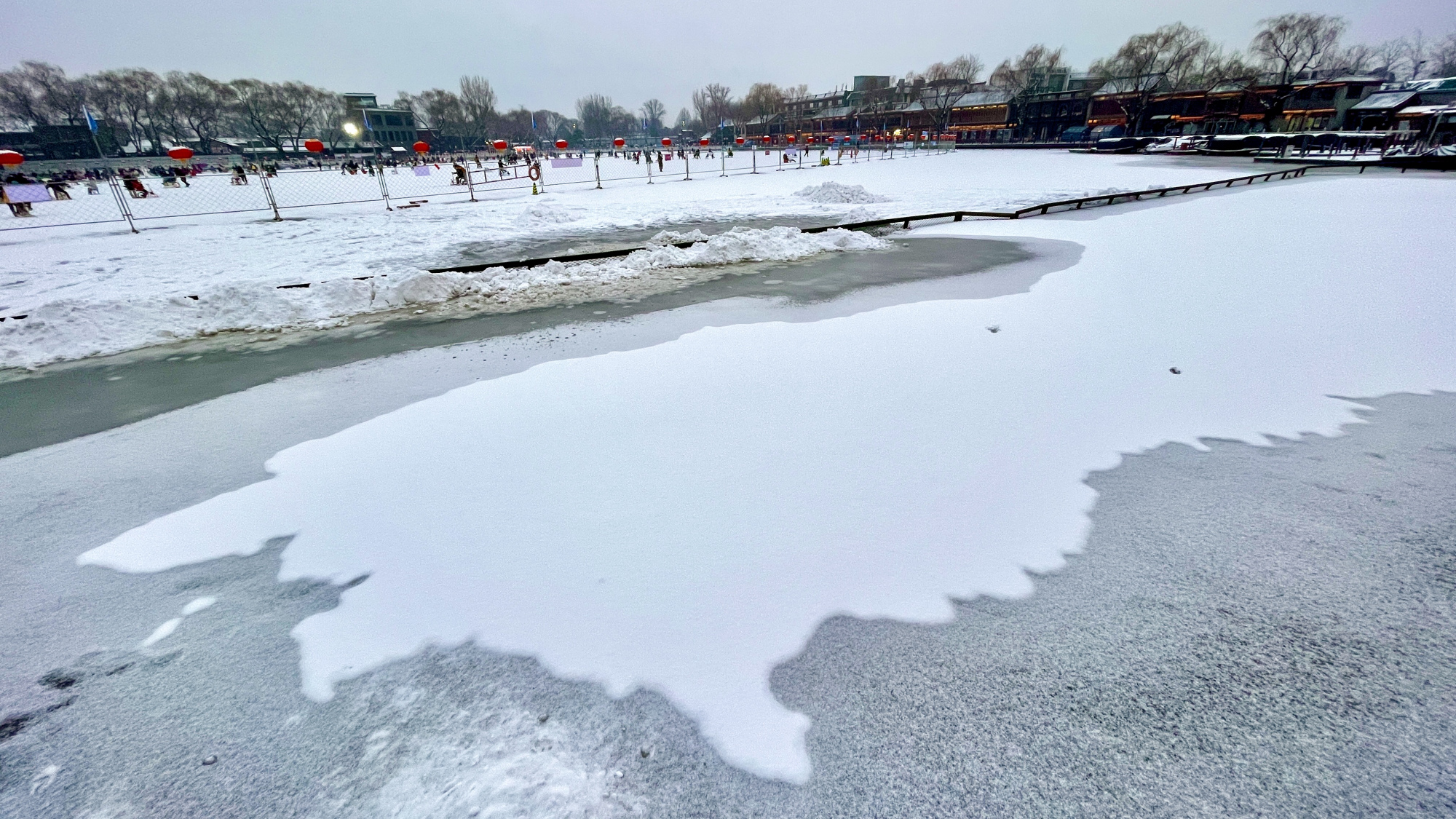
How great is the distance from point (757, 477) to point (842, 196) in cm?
1751

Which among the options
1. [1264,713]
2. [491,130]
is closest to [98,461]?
[1264,713]

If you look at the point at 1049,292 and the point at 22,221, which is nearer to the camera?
the point at 1049,292

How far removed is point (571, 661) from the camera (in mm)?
2420

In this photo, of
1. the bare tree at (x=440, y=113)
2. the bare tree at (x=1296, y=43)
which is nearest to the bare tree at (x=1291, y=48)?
the bare tree at (x=1296, y=43)

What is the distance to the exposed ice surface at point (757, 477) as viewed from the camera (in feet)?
8.48

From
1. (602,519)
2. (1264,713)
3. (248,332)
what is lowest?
(1264,713)

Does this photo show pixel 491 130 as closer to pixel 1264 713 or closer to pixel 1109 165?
pixel 1109 165

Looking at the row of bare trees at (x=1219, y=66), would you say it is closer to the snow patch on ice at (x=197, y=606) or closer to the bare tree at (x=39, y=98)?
the snow patch on ice at (x=197, y=606)

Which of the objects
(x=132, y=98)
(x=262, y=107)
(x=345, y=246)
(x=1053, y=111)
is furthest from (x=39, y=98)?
(x=1053, y=111)

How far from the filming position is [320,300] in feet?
26.0

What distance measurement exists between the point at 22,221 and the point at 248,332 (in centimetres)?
2393

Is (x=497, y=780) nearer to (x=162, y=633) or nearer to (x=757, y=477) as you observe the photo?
(x=162, y=633)

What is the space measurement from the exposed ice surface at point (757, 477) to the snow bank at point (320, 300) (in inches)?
145

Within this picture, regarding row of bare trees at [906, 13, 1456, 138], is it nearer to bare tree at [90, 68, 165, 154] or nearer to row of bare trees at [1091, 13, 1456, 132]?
row of bare trees at [1091, 13, 1456, 132]
